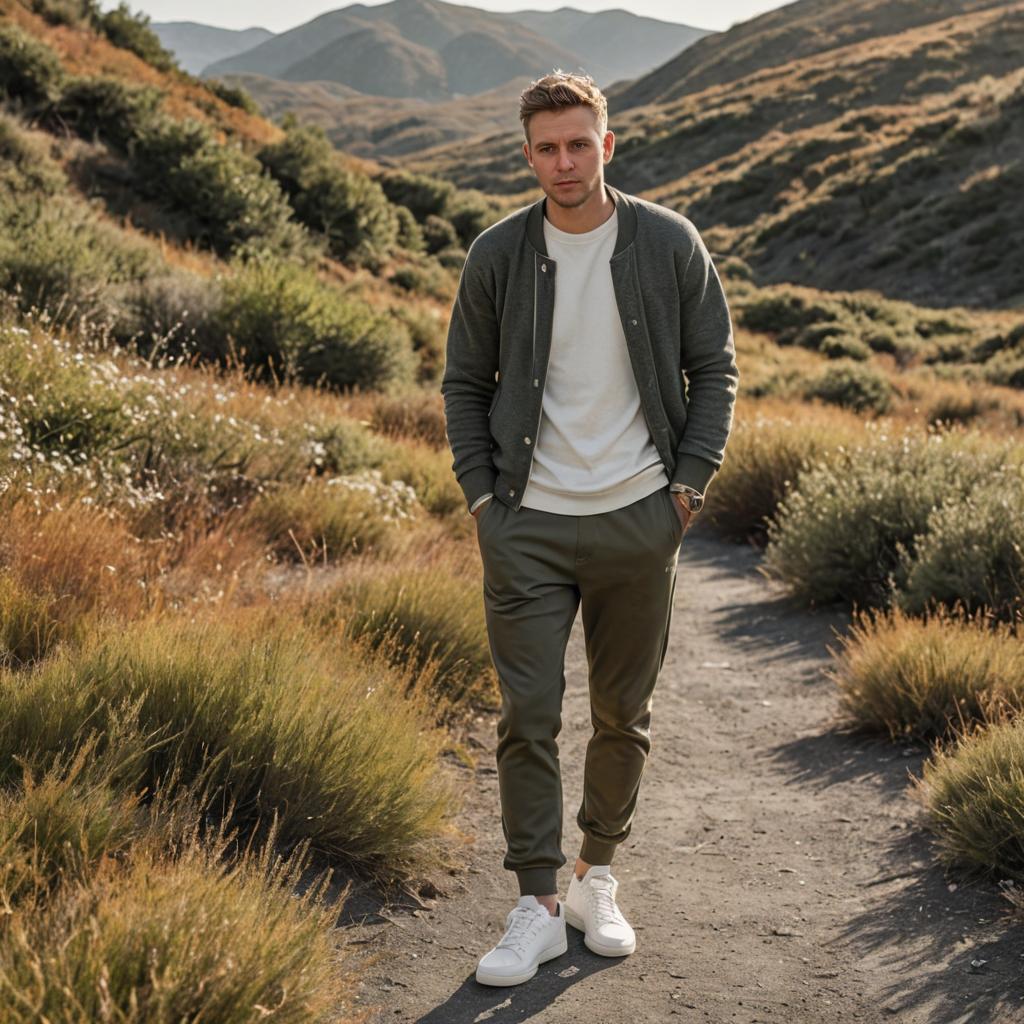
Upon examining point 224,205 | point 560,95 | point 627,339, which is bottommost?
point 627,339

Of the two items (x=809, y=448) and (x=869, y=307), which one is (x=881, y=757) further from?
(x=869, y=307)

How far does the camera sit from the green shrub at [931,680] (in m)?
5.23

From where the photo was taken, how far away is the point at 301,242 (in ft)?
63.5

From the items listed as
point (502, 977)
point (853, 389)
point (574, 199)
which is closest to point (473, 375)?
point (574, 199)

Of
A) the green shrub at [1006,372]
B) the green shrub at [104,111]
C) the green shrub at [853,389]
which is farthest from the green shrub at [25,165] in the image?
the green shrub at [1006,372]

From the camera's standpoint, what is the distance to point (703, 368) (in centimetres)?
346

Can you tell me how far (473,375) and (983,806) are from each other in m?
2.25

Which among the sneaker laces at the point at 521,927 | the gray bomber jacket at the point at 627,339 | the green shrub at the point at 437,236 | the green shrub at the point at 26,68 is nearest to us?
the gray bomber jacket at the point at 627,339

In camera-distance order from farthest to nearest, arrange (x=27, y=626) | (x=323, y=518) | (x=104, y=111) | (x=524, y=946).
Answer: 1. (x=104, y=111)
2. (x=323, y=518)
3. (x=27, y=626)
4. (x=524, y=946)

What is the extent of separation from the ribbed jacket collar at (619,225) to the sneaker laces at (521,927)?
6.17ft

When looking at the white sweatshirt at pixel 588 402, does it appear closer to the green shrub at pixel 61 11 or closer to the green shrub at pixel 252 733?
the green shrub at pixel 252 733

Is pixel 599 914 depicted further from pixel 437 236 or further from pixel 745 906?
pixel 437 236

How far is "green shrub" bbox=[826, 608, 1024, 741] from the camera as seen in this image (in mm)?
5227

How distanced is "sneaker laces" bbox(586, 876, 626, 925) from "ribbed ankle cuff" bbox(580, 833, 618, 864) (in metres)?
0.06
